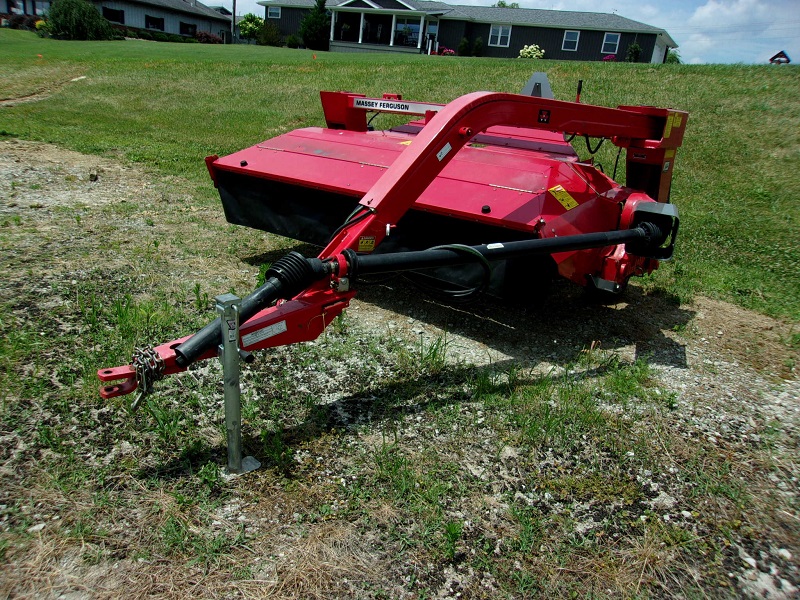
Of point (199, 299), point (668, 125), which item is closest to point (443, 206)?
point (199, 299)

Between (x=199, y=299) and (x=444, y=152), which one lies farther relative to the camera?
(x=199, y=299)

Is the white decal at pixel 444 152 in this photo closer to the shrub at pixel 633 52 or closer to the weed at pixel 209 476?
the weed at pixel 209 476

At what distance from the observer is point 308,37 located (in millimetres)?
36438

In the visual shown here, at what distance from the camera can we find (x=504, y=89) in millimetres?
15000

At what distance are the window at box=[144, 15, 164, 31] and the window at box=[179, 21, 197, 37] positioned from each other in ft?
7.33

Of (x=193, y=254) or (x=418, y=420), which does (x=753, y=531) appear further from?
(x=193, y=254)

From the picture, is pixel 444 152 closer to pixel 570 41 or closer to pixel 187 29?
pixel 570 41

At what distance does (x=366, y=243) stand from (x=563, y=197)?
158cm

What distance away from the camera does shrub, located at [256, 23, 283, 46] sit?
3959 centimetres

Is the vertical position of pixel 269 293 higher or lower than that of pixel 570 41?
lower

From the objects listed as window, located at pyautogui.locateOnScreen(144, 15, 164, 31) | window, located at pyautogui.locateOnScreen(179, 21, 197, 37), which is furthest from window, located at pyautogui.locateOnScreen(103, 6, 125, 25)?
window, located at pyautogui.locateOnScreen(179, 21, 197, 37)

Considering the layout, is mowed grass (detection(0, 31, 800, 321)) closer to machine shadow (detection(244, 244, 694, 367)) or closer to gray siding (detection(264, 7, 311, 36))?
machine shadow (detection(244, 244, 694, 367))

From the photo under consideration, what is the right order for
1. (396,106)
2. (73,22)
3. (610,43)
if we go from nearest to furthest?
1. (396,106)
2. (73,22)
3. (610,43)

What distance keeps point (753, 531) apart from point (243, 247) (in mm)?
4641
